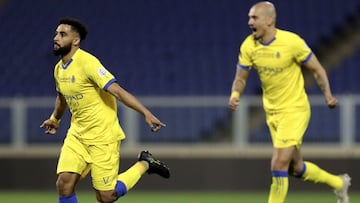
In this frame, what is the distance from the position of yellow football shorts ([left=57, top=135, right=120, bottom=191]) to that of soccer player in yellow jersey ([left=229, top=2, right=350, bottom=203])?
1321 mm

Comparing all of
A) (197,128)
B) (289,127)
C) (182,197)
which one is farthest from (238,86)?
(197,128)

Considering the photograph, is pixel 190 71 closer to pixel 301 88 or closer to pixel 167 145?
pixel 167 145

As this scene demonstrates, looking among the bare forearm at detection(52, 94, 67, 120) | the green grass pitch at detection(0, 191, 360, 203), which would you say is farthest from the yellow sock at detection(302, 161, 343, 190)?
the bare forearm at detection(52, 94, 67, 120)

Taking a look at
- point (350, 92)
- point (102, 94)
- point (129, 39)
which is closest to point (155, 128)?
point (102, 94)

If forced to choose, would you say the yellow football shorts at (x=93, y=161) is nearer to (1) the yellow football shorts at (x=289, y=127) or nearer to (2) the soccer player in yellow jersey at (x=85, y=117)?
(2) the soccer player in yellow jersey at (x=85, y=117)

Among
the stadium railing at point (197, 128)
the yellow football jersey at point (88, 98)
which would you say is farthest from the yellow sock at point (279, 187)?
the stadium railing at point (197, 128)

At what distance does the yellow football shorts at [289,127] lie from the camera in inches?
383

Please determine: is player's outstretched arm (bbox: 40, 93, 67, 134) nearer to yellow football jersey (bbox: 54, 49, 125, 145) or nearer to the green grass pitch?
yellow football jersey (bbox: 54, 49, 125, 145)

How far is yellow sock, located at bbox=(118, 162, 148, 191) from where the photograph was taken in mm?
9453

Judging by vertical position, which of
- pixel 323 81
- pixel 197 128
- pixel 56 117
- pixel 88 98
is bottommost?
pixel 197 128

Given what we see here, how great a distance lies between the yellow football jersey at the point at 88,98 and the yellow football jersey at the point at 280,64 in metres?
1.52

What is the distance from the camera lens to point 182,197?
13797 mm

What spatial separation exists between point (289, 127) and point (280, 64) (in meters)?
0.59

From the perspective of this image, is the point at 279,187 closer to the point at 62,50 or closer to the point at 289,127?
the point at 289,127
